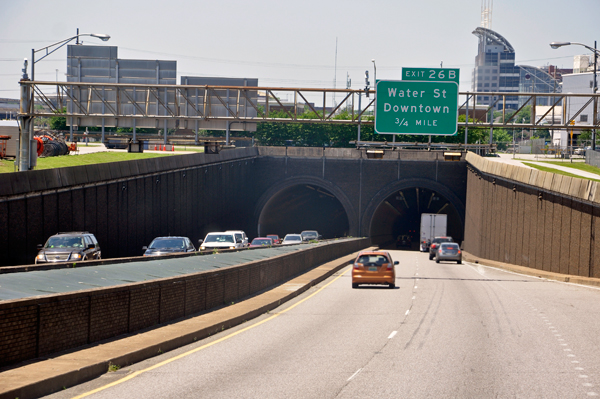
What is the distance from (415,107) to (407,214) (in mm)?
61603

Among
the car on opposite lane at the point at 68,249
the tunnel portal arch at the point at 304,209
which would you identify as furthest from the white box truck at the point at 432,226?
the car on opposite lane at the point at 68,249

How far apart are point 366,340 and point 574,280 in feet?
66.4

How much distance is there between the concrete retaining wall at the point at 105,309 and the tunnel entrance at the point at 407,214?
6667 centimetres

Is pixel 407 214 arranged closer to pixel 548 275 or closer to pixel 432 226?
pixel 432 226

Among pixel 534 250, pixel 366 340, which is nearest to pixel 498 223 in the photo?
pixel 534 250

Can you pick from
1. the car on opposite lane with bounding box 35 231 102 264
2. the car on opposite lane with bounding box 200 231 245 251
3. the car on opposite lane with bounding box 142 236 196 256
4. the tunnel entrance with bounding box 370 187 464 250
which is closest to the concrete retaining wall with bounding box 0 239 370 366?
the car on opposite lane with bounding box 35 231 102 264

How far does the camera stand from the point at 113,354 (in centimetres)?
1233

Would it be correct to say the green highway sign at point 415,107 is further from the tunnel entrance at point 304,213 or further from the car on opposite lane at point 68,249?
the tunnel entrance at point 304,213

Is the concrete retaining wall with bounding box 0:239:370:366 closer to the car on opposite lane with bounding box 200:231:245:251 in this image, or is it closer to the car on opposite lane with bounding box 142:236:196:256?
the car on opposite lane with bounding box 142:236:196:256

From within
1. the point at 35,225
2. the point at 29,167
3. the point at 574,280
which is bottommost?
the point at 574,280

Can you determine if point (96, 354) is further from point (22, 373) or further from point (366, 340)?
point (366, 340)

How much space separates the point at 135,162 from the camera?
4019cm

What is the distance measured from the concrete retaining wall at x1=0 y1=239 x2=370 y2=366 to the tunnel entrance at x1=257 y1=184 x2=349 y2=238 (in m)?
54.8

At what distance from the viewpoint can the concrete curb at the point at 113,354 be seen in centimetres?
994
